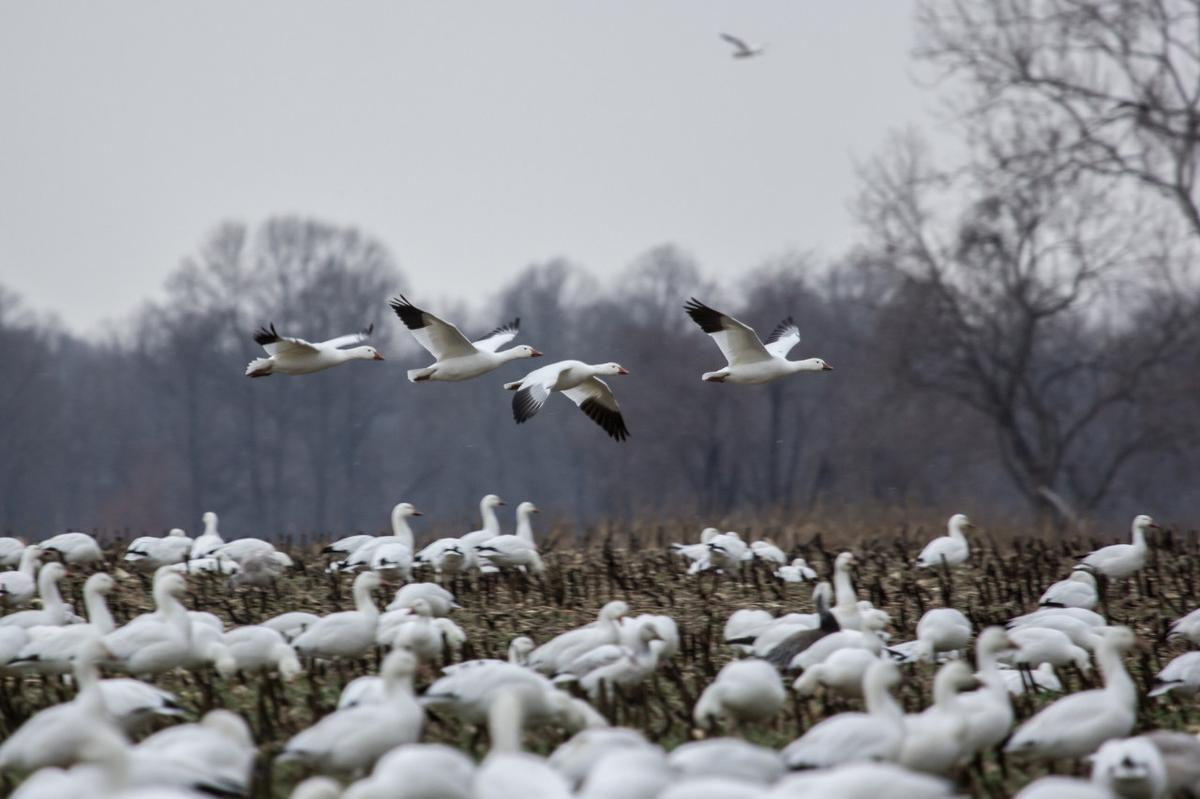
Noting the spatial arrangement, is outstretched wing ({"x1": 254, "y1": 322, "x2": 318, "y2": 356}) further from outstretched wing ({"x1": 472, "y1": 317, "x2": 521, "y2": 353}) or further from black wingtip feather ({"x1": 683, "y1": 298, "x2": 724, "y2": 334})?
black wingtip feather ({"x1": 683, "y1": 298, "x2": 724, "y2": 334})

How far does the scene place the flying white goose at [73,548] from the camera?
12125 mm

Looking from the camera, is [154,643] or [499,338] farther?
[499,338]

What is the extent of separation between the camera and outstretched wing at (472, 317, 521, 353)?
14.4 metres

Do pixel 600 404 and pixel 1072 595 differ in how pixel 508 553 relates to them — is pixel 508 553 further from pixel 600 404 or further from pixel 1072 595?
pixel 1072 595

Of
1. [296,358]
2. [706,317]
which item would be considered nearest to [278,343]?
[296,358]

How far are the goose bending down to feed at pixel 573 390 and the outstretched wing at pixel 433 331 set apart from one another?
55 centimetres

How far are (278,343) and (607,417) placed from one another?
339cm

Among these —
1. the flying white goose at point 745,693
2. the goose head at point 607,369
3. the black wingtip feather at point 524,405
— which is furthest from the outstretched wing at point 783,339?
the flying white goose at point 745,693

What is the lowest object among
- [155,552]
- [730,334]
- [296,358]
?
[155,552]

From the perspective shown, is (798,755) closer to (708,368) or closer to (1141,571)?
(1141,571)

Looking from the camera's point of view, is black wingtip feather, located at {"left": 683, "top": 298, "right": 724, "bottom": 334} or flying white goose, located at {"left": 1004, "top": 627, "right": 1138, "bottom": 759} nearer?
flying white goose, located at {"left": 1004, "top": 627, "right": 1138, "bottom": 759}

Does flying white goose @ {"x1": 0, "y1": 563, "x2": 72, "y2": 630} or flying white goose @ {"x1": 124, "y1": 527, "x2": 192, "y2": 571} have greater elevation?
Result: flying white goose @ {"x1": 124, "y1": 527, "x2": 192, "y2": 571}

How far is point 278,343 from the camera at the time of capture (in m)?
12.8

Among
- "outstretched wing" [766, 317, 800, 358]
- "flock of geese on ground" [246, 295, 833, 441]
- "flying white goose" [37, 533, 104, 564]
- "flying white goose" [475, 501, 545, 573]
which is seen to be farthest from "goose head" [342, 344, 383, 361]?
"outstretched wing" [766, 317, 800, 358]
